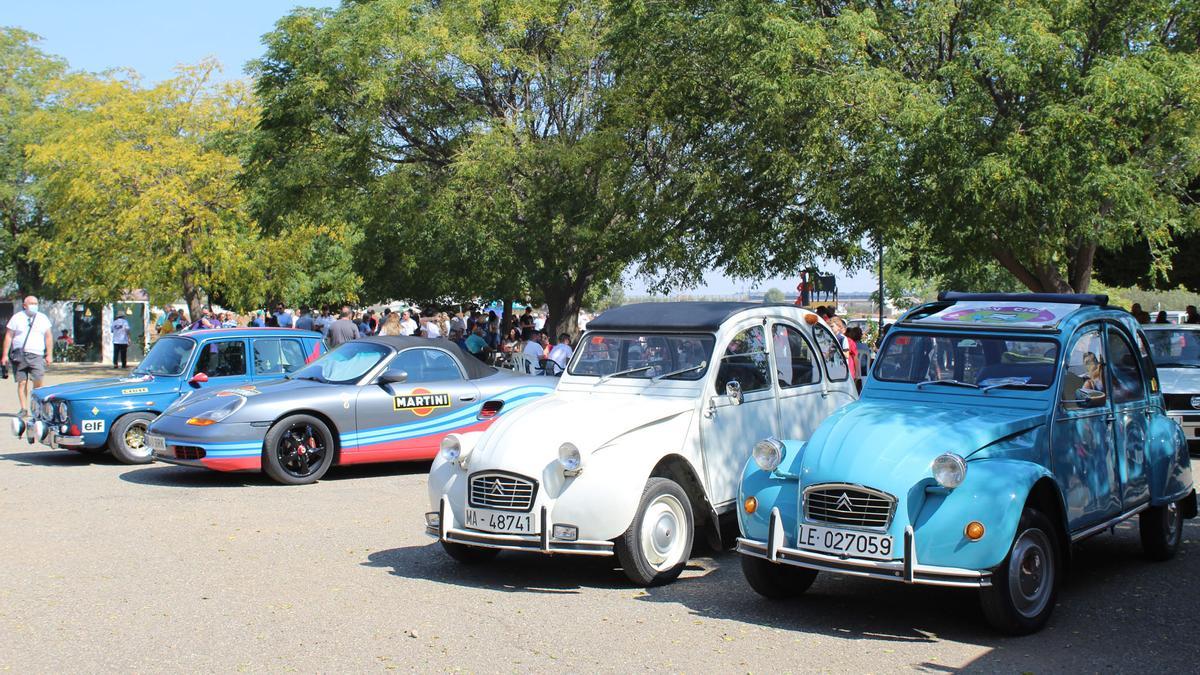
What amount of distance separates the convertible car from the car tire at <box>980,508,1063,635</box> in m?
6.35

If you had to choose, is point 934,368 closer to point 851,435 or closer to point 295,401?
point 851,435

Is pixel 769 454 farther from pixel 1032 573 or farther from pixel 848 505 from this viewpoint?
pixel 1032 573

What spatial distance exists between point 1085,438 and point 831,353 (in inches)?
111

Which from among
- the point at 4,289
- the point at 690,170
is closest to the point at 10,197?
the point at 4,289

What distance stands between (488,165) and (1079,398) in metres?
19.8

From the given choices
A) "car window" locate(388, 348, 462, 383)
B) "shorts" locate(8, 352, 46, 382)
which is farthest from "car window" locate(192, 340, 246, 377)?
"shorts" locate(8, 352, 46, 382)

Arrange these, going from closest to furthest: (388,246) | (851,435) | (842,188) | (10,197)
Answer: (851,435) → (842,188) → (10,197) → (388,246)

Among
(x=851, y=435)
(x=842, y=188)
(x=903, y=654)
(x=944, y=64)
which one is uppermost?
(x=944, y=64)

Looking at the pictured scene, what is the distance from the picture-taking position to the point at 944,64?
20.1 metres

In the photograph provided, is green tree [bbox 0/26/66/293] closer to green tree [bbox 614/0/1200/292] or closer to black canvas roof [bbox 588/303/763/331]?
green tree [bbox 614/0/1200/292]

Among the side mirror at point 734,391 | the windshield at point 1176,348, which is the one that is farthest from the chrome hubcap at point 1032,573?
the windshield at point 1176,348

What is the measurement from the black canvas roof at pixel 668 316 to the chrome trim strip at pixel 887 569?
256cm

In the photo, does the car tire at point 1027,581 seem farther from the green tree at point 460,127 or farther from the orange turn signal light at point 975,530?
the green tree at point 460,127

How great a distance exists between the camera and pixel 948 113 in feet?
61.9
